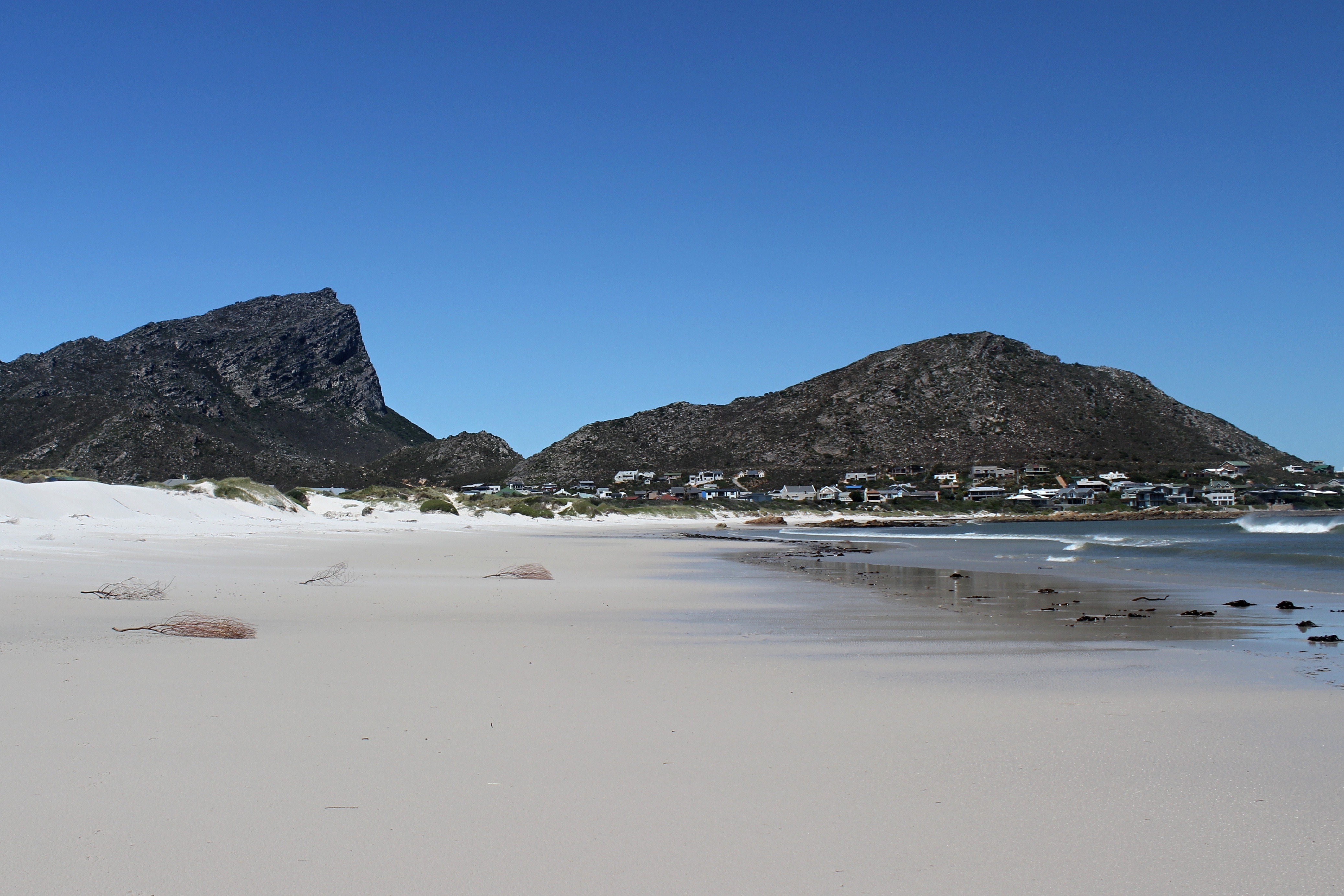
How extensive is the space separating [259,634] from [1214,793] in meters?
6.97

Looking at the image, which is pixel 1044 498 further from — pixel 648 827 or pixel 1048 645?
pixel 648 827

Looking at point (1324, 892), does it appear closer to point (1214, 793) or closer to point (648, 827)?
point (1214, 793)

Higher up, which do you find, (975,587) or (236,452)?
(236,452)

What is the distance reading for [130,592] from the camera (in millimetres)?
8758

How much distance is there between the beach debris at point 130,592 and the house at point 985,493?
80088 millimetres

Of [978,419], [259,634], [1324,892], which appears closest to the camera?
[1324,892]

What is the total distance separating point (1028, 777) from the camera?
3.99m

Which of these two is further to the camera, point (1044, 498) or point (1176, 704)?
point (1044, 498)

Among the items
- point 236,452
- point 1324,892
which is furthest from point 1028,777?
point 236,452

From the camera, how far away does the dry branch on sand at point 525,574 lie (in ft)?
47.2

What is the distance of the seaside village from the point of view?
7950cm

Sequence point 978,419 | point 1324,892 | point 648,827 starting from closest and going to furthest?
1. point 1324,892
2. point 648,827
3. point 978,419

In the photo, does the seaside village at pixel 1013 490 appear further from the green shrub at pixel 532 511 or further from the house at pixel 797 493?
the green shrub at pixel 532 511

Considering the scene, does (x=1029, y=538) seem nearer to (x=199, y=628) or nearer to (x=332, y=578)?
(x=332, y=578)
